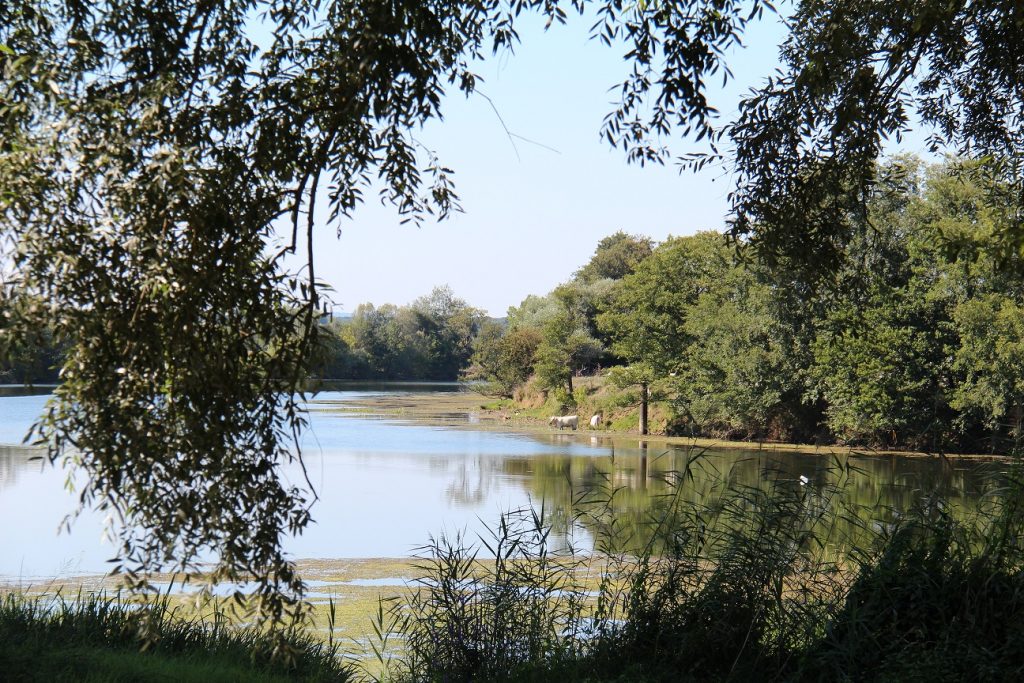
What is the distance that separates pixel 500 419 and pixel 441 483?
19.4 metres

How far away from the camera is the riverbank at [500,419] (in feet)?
85.3

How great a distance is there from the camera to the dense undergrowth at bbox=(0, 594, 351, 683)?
16.6ft

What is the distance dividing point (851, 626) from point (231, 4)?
173 inches

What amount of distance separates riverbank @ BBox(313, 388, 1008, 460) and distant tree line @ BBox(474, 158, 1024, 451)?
92cm

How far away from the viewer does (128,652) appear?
577 centimetres

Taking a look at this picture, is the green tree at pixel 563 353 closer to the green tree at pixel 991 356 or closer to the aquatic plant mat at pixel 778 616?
the green tree at pixel 991 356

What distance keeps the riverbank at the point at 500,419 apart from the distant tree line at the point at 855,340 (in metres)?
0.92

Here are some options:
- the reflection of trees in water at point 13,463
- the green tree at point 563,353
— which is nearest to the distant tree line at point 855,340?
the green tree at point 563,353

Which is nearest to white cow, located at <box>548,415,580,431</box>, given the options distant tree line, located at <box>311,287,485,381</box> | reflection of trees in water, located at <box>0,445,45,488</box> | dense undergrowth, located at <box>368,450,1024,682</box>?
reflection of trees in water, located at <box>0,445,45,488</box>

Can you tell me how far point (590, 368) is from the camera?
40.8 meters

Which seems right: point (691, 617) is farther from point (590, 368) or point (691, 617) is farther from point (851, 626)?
point (590, 368)

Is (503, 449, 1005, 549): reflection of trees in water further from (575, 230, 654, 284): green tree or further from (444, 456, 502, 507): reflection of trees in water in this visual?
(575, 230, 654, 284): green tree

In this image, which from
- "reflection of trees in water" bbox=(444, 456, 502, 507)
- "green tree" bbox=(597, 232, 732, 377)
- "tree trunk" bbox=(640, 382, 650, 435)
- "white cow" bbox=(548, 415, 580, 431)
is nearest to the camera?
"reflection of trees in water" bbox=(444, 456, 502, 507)

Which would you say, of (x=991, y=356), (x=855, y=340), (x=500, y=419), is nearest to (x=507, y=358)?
(x=500, y=419)
